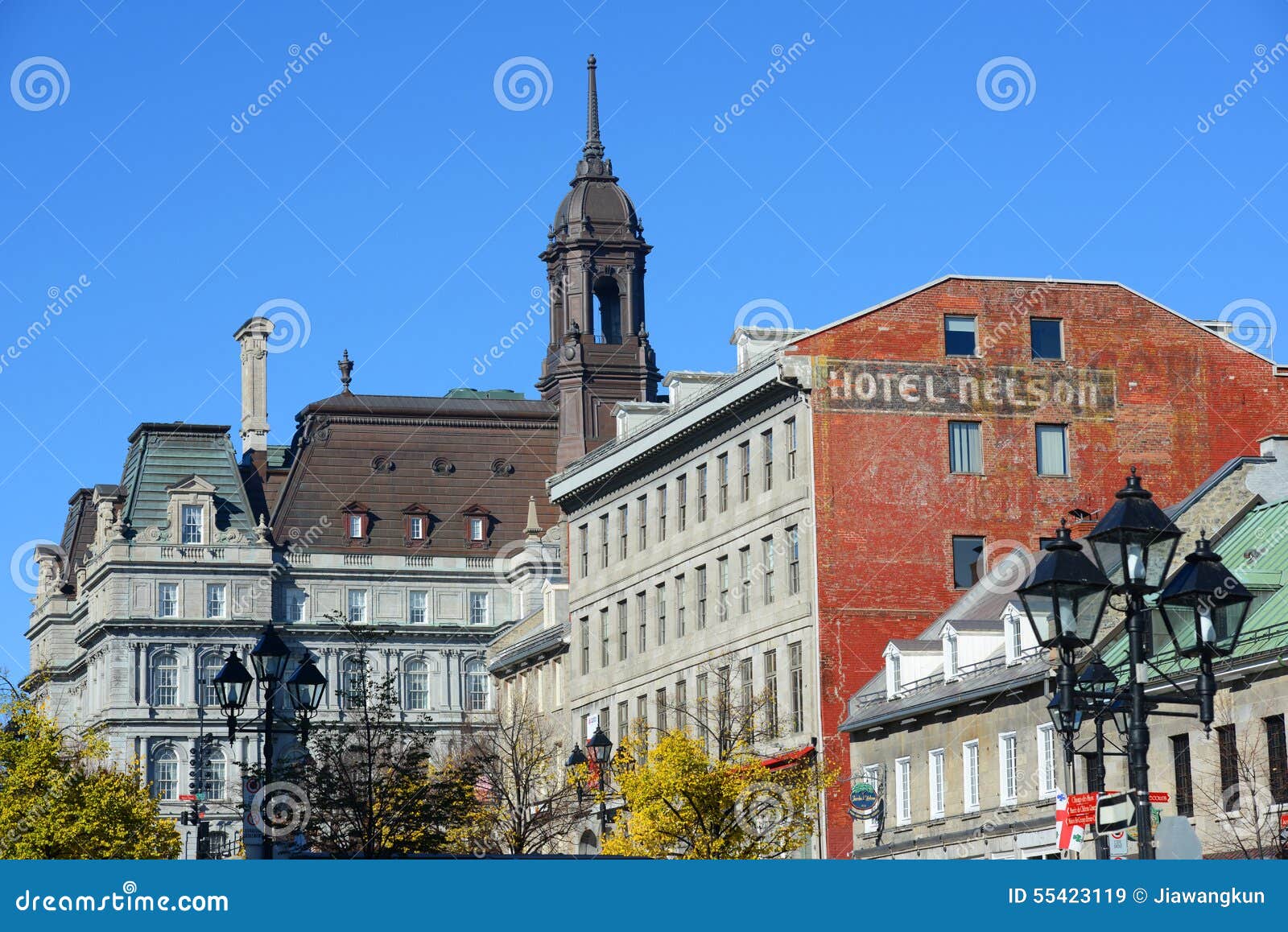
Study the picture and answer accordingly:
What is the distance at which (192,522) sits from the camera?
141250mm

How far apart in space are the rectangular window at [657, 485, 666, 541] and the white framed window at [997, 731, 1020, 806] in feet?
86.2

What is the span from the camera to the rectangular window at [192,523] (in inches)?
5546

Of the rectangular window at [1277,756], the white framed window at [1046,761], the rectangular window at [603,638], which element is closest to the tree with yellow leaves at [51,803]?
the rectangular window at [603,638]

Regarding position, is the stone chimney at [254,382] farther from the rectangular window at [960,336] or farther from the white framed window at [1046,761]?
the white framed window at [1046,761]

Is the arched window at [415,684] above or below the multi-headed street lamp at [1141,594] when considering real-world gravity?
above

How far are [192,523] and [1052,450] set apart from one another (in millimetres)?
79861

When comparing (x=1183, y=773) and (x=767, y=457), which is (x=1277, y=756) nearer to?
(x=1183, y=773)

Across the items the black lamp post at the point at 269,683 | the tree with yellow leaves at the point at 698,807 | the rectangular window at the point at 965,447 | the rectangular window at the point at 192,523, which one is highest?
the rectangular window at the point at 192,523

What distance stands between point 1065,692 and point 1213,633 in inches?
74.6

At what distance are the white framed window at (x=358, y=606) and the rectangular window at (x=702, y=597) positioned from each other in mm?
64193

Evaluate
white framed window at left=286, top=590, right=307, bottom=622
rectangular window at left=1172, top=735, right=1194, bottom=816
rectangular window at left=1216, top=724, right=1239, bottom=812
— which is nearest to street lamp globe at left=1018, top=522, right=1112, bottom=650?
rectangular window at left=1216, top=724, right=1239, bottom=812

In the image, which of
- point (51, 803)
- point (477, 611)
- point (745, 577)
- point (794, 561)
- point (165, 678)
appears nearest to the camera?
point (51, 803)

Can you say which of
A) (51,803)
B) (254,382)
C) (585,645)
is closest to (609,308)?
(254,382)
